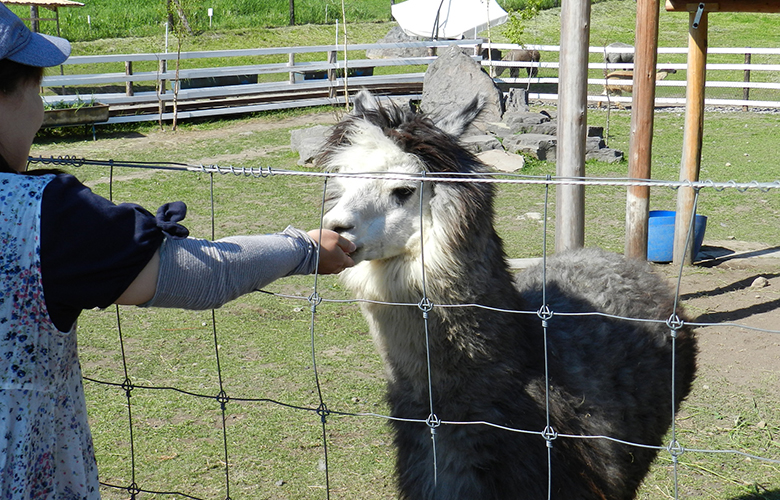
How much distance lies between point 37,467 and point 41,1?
17.4 metres

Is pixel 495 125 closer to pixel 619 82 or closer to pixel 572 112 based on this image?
pixel 619 82

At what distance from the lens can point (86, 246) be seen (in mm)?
1343

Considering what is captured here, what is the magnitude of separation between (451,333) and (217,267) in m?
1.07

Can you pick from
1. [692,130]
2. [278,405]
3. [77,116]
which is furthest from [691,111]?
[77,116]

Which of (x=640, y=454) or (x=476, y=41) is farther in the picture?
(x=476, y=41)

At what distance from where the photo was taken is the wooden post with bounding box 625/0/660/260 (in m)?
5.40

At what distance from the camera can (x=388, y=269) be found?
7.93 ft

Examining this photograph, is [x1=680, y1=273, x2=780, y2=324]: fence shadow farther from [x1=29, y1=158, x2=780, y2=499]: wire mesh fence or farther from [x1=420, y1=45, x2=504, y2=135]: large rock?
[x1=420, y1=45, x2=504, y2=135]: large rock

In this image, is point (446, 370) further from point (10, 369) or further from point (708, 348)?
point (708, 348)

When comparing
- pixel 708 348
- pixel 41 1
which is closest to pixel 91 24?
pixel 41 1

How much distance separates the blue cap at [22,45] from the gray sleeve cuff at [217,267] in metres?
0.43

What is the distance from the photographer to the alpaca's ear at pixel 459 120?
262 centimetres

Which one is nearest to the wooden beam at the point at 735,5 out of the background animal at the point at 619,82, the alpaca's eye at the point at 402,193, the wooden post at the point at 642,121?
the wooden post at the point at 642,121

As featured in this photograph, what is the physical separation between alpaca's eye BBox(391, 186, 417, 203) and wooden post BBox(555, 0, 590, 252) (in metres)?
2.30
